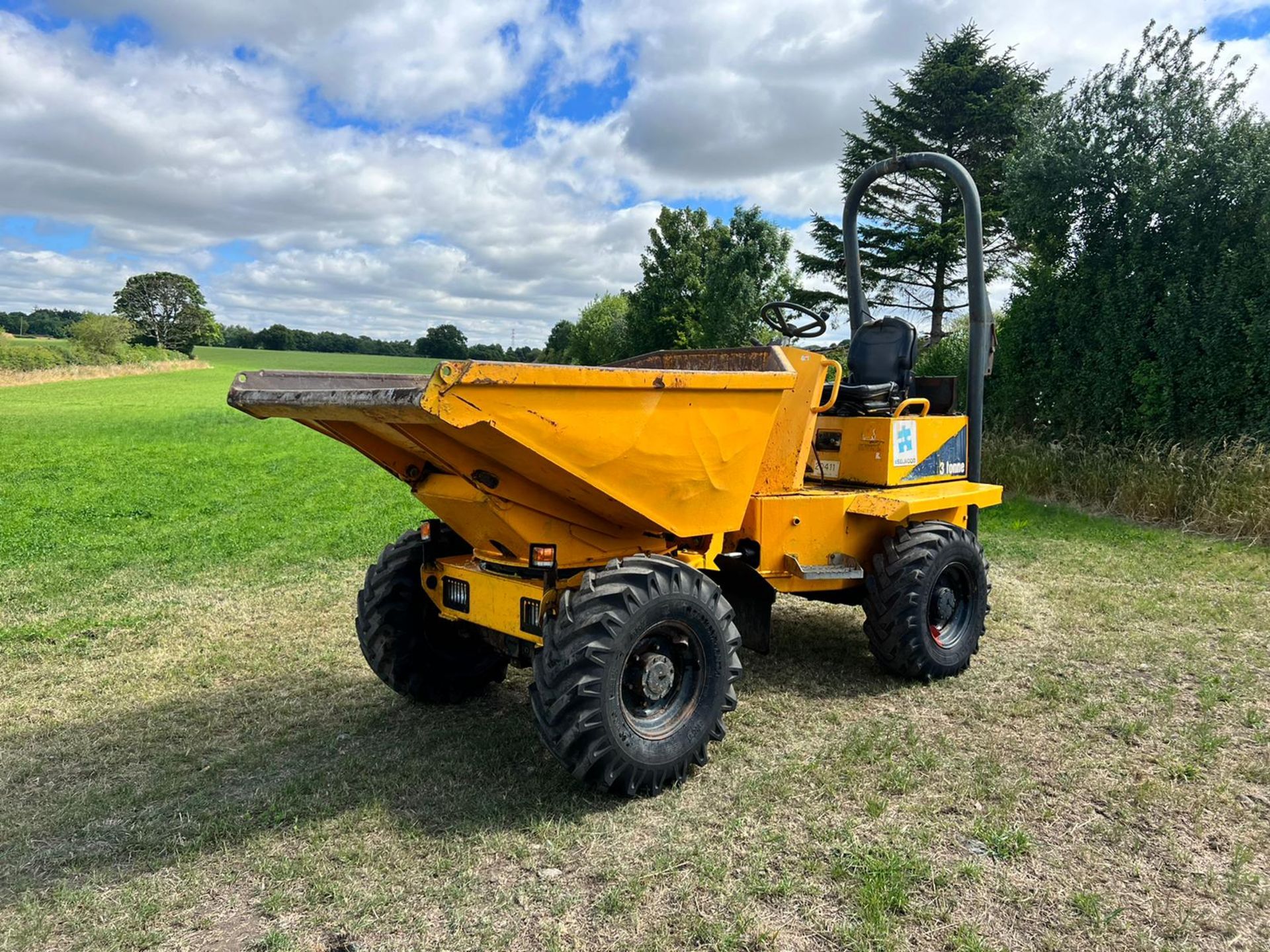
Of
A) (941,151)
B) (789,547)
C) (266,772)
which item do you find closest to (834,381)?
(789,547)

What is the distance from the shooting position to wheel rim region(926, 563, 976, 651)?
17.8 ft

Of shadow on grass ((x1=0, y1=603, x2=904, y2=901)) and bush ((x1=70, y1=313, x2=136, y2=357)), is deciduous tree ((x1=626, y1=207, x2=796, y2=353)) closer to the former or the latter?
shadow on grass ((x1=0, y1=603, x2=904, y2=901))

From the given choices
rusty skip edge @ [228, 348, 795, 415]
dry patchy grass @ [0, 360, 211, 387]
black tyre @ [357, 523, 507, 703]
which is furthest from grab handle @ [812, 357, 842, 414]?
dry patchy grass @ [0, 360, 211, 387]

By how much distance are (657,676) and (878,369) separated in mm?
2813

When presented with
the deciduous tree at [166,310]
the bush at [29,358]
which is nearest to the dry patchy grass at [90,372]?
the bush at [29,358]

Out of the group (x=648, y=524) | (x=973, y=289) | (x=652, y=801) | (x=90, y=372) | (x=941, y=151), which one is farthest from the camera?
(x=90, y=372)

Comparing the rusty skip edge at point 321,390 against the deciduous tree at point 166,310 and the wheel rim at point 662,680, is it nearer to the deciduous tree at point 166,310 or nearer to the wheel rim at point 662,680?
the wheel rim at point 662,680

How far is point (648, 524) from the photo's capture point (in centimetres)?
405

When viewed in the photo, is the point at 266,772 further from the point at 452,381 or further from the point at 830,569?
the point at 830,569

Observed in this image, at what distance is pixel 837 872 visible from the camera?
128 inches

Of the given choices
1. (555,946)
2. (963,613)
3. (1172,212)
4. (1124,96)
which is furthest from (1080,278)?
(555,946)

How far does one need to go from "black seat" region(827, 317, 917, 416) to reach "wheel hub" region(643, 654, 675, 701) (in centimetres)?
234

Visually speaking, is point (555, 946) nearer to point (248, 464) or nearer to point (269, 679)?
point (269, 679)

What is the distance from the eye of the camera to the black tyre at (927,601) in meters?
Answer: 5.09
